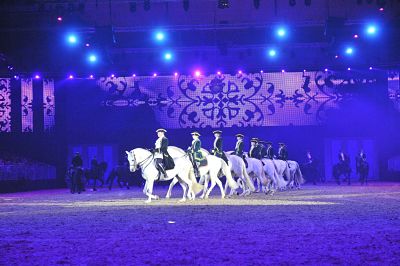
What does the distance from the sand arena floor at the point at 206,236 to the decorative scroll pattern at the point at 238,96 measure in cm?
1575

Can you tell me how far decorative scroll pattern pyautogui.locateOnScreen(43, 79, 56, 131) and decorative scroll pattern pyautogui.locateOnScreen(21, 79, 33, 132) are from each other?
0.68 meters

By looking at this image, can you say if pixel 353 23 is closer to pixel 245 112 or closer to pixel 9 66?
pixel 245 112

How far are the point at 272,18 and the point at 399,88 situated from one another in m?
8.56

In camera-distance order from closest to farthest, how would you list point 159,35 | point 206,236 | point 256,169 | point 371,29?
1. point 206,236
2. point 256,169
3. point 371,29
4. point 159,35

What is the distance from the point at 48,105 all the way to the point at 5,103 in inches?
82.2

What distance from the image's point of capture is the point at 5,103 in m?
28.6

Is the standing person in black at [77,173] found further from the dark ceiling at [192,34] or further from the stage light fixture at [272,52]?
the stage light fixture at [272,52]

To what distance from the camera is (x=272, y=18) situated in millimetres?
25188

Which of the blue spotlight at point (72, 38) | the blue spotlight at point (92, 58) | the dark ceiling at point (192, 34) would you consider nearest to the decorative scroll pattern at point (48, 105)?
the dark ceiling at point (192, 34)

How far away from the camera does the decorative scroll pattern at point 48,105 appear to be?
29.5 meters

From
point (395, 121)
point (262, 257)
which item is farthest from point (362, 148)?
point (262, 257)

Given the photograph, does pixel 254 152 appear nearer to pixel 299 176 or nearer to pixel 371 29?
pixel 299 176

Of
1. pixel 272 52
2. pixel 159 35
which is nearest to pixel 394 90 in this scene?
pixel 272 52

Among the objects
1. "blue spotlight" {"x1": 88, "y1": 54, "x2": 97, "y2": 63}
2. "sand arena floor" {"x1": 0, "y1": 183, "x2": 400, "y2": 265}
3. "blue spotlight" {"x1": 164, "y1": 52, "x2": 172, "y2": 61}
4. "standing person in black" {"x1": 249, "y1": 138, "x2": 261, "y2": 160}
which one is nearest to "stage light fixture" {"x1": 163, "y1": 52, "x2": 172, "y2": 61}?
"blue spotlight" {"x1": 164, "y1": 52, "x2": 172, "y2": 61}
